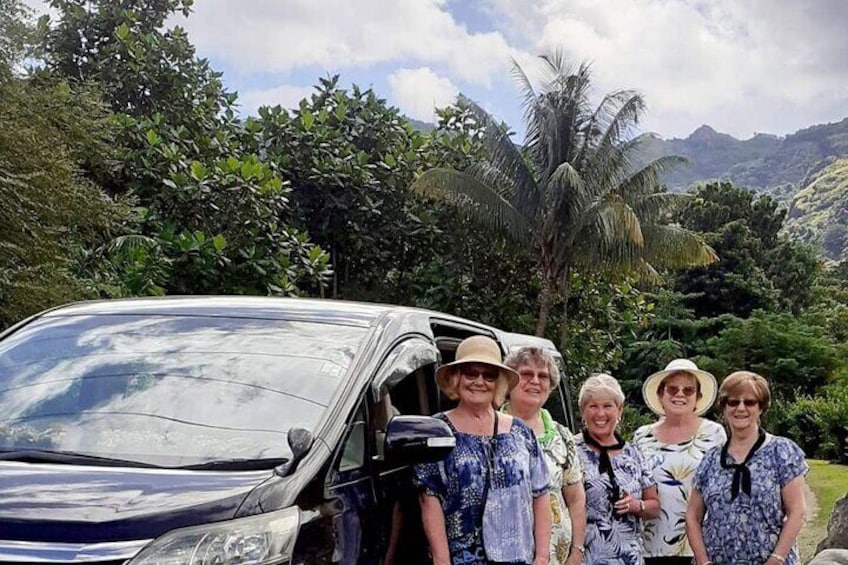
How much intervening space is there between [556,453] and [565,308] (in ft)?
55.3

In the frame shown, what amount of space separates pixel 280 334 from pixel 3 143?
8368mm

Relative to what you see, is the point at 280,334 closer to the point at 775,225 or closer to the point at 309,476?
the point at 309,476

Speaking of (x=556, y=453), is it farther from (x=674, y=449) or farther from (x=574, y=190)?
(x=574, y=190)

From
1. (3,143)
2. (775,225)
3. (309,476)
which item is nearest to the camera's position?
(309,476)

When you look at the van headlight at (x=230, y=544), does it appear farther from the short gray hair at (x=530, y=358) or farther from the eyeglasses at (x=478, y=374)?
the short gray hair at (x=530, y=358)

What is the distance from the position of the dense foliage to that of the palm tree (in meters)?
0.05

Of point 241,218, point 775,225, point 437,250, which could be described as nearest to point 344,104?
point 437,250

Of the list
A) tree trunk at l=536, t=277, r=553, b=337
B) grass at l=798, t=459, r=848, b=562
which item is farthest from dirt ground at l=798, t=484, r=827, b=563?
tree trunk at l=536, t=277, r=553, b=337

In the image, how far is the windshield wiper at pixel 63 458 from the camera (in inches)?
105

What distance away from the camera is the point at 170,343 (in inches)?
132

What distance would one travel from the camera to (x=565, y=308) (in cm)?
2061

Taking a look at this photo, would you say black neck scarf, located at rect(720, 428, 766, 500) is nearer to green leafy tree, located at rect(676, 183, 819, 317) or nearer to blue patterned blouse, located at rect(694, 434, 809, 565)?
blue patterned blouse, located at rect(694, 434, 809, 565)

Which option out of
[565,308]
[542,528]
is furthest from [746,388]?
[565,308]

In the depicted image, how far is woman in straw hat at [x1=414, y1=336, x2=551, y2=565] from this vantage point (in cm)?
328
